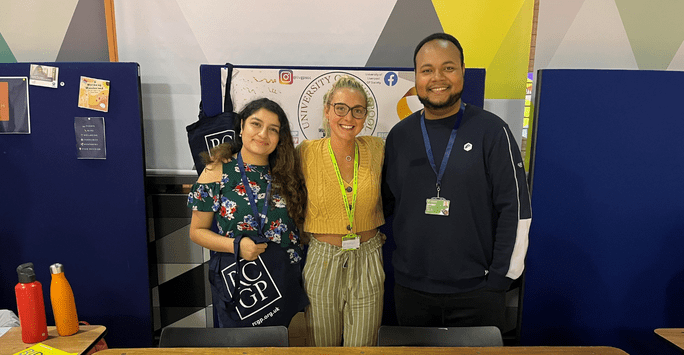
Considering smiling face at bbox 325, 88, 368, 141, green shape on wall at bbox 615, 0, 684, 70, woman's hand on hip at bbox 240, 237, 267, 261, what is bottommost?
woman's hand on hip at bbox 240, 237, 267, 261

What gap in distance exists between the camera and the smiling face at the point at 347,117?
164cm

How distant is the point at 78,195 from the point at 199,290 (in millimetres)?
976

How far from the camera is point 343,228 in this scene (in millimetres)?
1692

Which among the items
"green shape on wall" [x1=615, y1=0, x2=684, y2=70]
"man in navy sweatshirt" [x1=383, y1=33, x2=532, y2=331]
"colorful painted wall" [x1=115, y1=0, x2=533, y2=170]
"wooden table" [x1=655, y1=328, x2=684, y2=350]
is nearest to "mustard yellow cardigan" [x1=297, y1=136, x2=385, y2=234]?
"man in navy sweatshirt" [x1=383, y1=33, x2=532, y2=331]

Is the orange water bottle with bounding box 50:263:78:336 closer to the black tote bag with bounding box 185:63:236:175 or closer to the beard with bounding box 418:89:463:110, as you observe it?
the black tote bag with bounding box 185:63:236:175

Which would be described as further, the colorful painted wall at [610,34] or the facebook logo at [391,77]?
the colorful painted wall at [610,34]

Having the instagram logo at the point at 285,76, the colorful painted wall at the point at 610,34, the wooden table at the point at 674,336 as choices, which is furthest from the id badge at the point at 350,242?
the colorful painted wall at the point at 610,34

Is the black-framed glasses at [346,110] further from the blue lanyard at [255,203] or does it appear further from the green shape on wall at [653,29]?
the green shape on wall at [653,29]

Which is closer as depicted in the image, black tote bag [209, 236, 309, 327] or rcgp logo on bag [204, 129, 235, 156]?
black tote bag [209, 236, 309, 327]

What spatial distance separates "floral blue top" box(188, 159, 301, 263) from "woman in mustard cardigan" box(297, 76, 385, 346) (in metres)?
0.14

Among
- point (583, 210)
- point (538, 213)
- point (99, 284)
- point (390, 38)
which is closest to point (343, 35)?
point (390, 38)

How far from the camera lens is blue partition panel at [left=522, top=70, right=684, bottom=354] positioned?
2188mm

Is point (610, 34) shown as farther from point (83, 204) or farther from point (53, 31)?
point (53, 31)

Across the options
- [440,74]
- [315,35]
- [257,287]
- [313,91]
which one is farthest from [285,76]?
[257,287]
